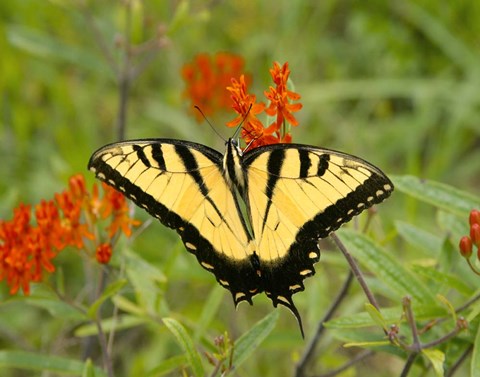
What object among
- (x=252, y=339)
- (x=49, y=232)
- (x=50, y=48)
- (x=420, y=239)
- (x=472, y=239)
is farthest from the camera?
(x=50, y=48)

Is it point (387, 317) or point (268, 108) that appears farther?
point (387, 317)

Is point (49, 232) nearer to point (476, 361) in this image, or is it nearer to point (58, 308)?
point (58, 308)

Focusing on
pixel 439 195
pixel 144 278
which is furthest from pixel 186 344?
pixel 439 195

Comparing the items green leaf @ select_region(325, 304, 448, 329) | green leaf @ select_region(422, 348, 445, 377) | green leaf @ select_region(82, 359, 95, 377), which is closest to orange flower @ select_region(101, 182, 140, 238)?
green leaf @ select_region(82, 359, 95, 377)

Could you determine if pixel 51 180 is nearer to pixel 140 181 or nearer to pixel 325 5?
pixel 140 181

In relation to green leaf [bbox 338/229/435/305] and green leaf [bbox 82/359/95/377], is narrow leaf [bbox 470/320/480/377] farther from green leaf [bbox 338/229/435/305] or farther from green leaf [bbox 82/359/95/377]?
green leaf [bbox 82/359/95/377]

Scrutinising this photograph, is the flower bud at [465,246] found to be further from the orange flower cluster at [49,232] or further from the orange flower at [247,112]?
the orange flower cluster at [49,232]

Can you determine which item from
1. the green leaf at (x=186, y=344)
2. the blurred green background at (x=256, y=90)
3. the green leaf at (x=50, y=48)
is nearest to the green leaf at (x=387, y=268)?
the green leaf at (x=186, y=344)
